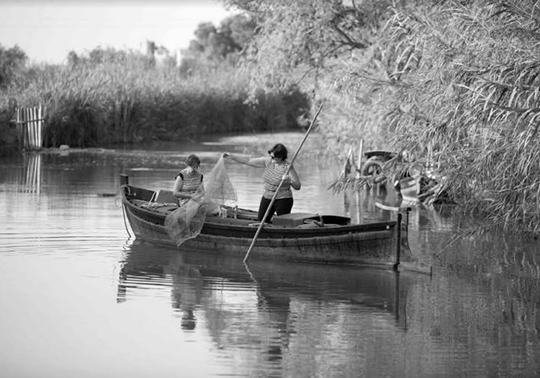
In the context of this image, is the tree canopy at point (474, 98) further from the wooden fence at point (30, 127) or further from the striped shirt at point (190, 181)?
the wooden fence at point (30, 127)

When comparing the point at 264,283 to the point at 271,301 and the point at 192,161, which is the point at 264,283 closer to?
the point at 271,301

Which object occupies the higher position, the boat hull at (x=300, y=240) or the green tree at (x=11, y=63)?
the green tree at (x=11, y=63)

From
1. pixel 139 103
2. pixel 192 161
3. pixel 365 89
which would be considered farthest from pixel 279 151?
pixel 139 103

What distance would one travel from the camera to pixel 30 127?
3741cm

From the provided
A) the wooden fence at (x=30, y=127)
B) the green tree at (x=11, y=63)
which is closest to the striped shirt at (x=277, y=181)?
the wooden fence at (x=30, y=127)

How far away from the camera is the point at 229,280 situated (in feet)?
51.6

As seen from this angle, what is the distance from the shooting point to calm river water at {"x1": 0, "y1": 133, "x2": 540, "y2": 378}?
1119 centimetres

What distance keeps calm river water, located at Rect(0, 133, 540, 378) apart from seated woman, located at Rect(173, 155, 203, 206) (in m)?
0.94

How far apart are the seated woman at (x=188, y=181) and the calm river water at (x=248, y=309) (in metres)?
0.94

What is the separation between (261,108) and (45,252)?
38.7 metres

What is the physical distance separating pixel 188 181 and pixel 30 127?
789 inches

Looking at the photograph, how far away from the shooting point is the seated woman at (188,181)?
60.1ft

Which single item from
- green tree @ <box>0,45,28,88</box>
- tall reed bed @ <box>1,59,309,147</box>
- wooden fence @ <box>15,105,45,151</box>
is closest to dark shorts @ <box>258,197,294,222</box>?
tall reed bed @ <box>1,59,309,147</box>

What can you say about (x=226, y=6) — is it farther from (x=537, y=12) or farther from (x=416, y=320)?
(x=416, y=320)
